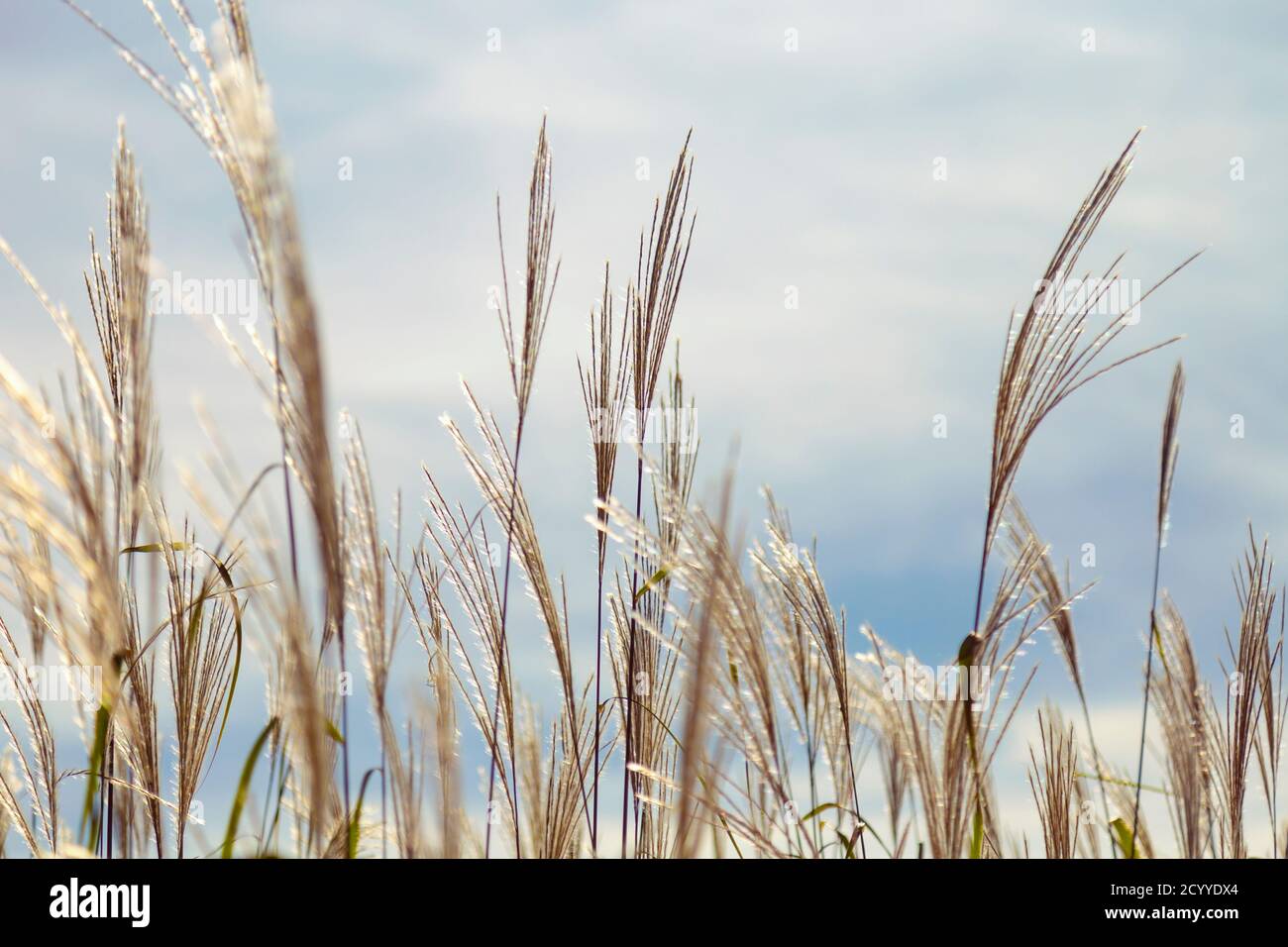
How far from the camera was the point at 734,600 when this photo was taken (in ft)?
4.01

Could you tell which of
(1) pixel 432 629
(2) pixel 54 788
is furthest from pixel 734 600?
(2) pixel 54 788

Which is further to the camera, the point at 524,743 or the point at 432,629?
the point at 432,629

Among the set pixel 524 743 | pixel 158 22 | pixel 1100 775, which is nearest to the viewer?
pixel 158 22

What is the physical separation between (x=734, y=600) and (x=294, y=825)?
805 mm

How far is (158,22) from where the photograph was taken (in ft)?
3.90

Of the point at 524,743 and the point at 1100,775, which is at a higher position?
the point at 524,743
